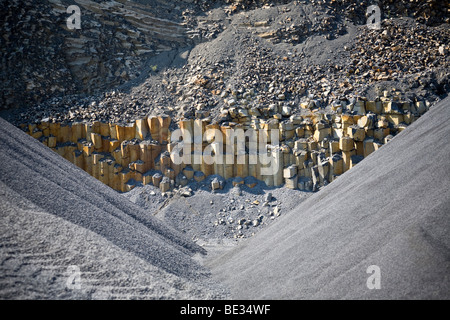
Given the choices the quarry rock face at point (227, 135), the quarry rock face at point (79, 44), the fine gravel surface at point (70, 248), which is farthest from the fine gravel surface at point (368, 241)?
the quarry rock face at point (79, 44)

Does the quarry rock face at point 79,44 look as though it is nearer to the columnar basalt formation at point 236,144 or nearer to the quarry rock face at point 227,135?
the quarry rock face at point 227,135

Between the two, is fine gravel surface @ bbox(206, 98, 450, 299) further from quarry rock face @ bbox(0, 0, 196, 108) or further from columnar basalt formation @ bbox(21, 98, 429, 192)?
quarry rock face @ bbox(0, 0, 196, 108)

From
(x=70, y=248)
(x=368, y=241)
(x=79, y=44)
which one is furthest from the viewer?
(x=79, y=44)

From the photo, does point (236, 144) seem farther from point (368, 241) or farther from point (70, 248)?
point (70, 248)

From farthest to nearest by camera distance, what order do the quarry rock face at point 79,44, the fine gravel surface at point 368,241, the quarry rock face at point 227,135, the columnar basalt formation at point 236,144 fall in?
the quarry rock face at point 79,44, the columnar basalt formation at point 236,144, the quarry rock face at point 227,135, the fine gravel surface at point 368,241

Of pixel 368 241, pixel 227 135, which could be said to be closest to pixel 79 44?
pixel 227 135
